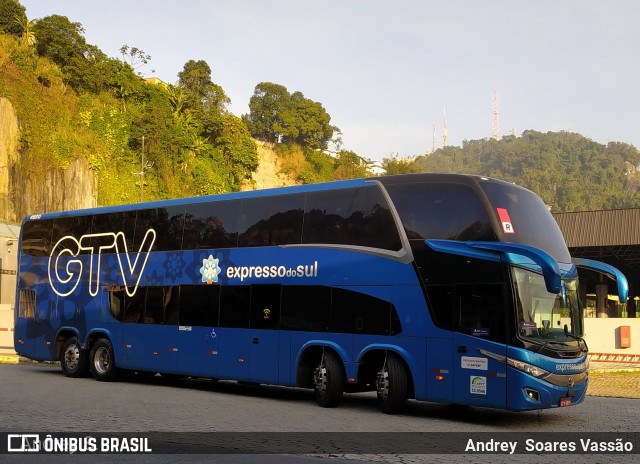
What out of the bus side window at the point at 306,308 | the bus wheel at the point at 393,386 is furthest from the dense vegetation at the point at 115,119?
the bus wheel at the point at 393,386

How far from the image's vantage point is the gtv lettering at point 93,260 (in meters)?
18.4

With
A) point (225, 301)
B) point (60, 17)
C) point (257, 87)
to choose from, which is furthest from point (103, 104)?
point (225, 301)

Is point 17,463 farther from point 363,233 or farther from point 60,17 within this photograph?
point 60,17

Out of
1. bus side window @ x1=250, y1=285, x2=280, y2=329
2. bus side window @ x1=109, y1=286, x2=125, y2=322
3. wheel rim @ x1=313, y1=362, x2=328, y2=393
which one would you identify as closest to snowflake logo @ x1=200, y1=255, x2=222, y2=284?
bus side window @ x1=250, y1=285, x2=280, y2=329

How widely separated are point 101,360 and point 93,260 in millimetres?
2480

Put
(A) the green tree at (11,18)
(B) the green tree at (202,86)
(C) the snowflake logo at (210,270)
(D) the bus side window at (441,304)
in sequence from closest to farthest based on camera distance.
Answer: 1. (D) the bus side window at (441,304)
2. (C) the snowflake logo at (210,270)
3. (A) the green tree at (11,18)
4. (B) the green tree at (202,86)

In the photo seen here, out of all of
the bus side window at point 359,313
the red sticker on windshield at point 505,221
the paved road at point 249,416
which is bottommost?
the paved road at point 249,416

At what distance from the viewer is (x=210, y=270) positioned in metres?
16.9

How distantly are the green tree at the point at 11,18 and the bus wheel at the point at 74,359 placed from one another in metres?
43.7

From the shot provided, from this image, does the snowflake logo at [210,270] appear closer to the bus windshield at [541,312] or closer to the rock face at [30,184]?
the bus windshield at [541,312]

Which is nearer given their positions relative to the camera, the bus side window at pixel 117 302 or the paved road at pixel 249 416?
the paved road at pixel 249 416

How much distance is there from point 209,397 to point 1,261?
1227 inches

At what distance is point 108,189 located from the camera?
186 feet

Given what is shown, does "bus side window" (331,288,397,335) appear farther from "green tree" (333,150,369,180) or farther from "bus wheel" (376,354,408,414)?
"green tree" (333,150,369,180)
